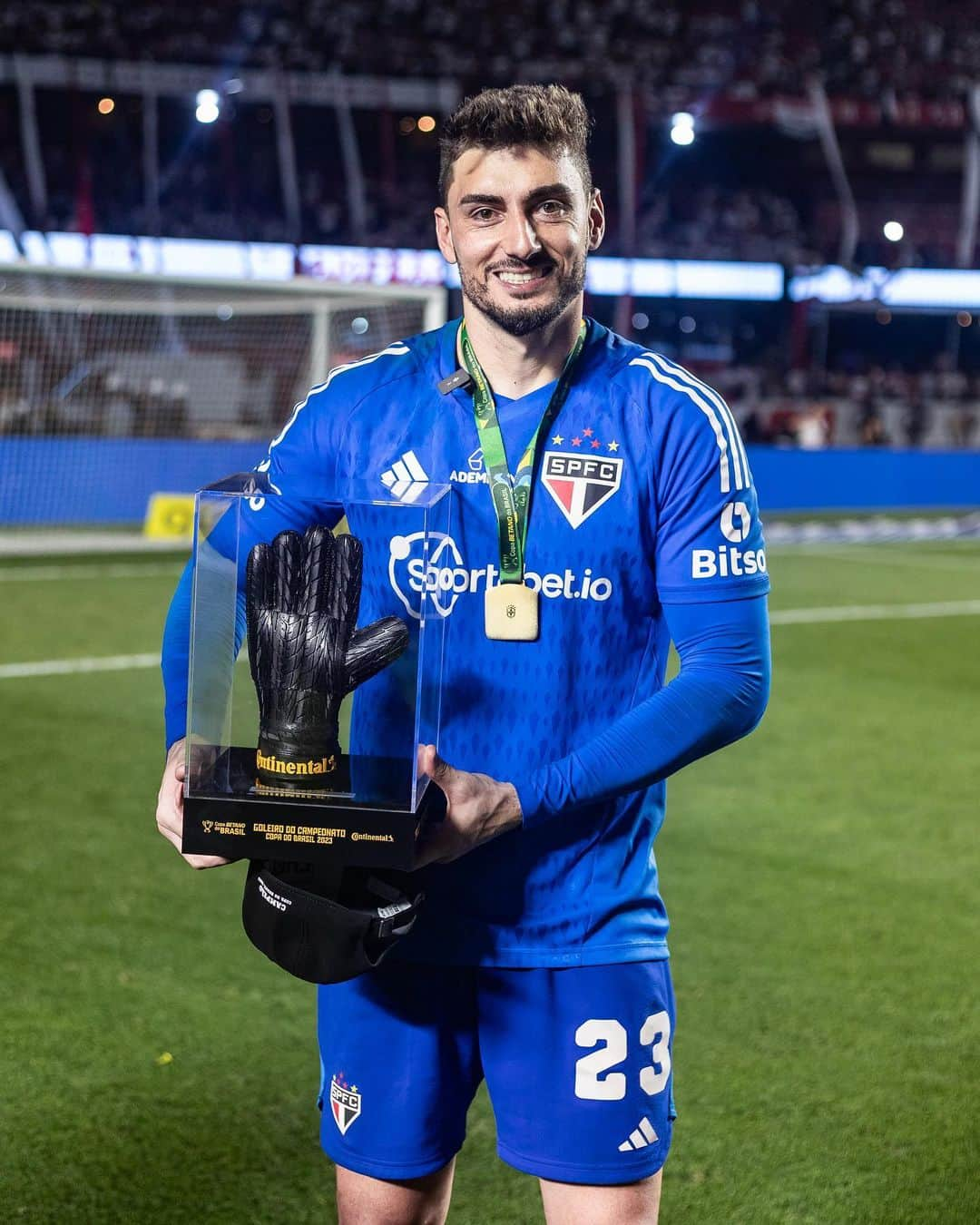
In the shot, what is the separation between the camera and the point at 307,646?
163 cm

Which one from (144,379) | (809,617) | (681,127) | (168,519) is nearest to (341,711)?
(809,617)

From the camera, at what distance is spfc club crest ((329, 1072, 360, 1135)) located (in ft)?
6.59

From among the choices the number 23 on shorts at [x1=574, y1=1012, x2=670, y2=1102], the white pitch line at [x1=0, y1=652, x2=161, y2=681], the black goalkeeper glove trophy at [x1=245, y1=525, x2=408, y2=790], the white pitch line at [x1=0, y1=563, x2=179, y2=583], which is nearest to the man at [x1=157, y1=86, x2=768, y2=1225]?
the number 23 on shorts at [x1=574, y1=1012, x2=670, y2=1102]

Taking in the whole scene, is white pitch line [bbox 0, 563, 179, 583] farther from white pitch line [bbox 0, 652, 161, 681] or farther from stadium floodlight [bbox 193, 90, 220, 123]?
stadium floodlight [bbox 193, 90, 220, 123]

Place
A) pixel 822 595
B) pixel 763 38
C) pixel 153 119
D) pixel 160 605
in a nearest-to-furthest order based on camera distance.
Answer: pixel 160 605 < pixel 822 595 < pixel 153 119 < pixel 763 38

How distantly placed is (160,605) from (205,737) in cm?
878

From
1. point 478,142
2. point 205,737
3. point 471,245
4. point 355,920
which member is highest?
point 478,142

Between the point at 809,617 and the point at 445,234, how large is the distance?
352 inches

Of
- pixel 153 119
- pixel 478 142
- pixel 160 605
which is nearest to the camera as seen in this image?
pixel 478 142

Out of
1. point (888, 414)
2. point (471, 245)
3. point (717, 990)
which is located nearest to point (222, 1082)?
point (717, 990)

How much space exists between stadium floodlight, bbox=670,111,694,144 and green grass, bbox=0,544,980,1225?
22555 mm

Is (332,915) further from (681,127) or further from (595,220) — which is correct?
(681,127)

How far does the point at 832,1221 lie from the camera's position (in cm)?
278

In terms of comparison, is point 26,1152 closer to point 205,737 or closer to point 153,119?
point 205,737
